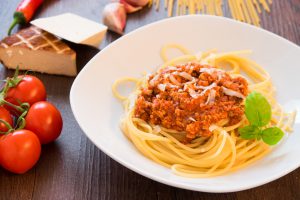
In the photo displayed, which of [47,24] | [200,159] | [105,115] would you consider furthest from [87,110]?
[47,24]

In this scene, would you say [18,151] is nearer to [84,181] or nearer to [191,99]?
[84,181]

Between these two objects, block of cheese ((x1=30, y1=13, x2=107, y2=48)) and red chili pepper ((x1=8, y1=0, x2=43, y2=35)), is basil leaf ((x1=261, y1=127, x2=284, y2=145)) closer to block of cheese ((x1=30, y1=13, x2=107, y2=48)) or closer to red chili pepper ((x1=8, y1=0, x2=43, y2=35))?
block of cheese ((x1=30, y1=13, x2=107, y2=48))

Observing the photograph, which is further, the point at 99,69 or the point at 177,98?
the point at 99,69

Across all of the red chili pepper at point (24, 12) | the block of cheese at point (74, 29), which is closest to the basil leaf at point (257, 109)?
the block of cheese at point (74, 29)

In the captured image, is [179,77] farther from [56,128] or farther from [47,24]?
[47,24]

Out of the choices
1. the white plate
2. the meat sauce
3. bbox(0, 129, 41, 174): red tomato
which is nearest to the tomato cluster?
bbox(0, 129, 41, 174): red tomato

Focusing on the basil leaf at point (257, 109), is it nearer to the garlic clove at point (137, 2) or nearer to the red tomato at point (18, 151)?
the red tomato at point (18, 151)
